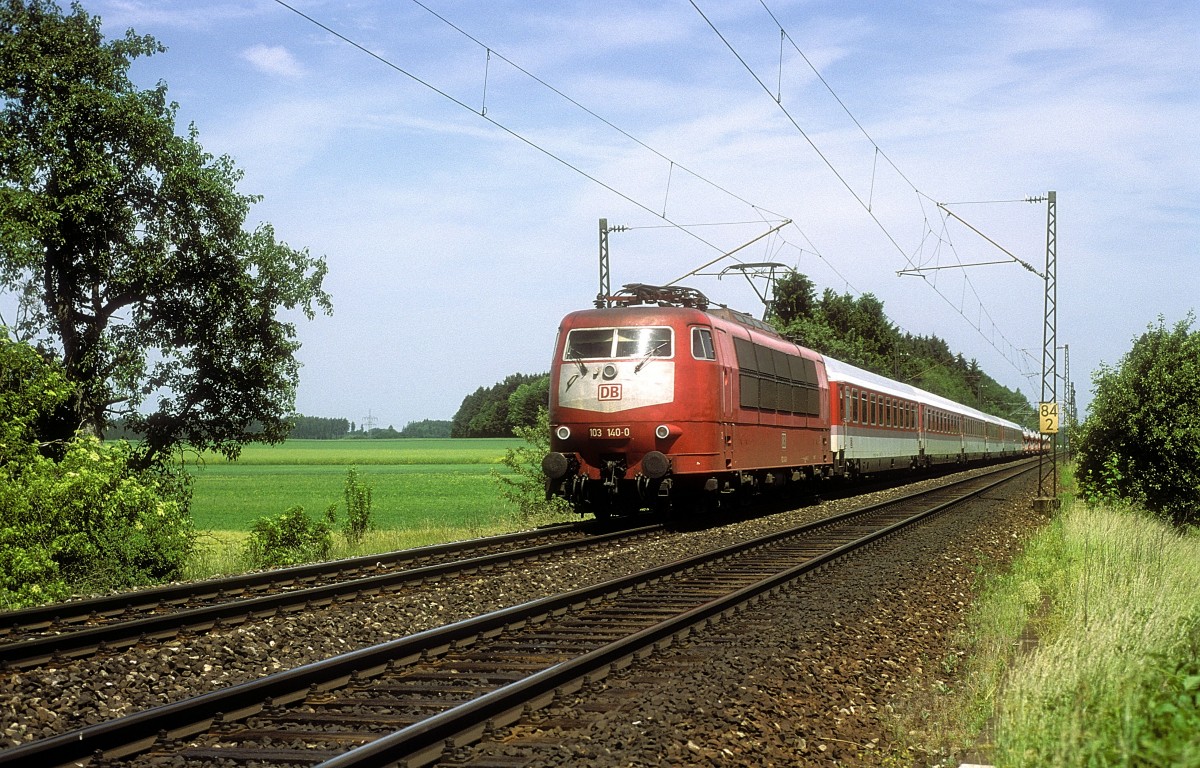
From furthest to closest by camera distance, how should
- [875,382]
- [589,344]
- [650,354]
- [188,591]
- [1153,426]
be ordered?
1. [875,382]
2. [1153,426]
3. [589,344]
4. [650,354]
5. [188,591]

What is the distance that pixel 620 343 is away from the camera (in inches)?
687

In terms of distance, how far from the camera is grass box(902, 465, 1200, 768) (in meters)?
4.45

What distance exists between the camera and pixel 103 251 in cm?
2281

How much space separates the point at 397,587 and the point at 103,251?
1475cm

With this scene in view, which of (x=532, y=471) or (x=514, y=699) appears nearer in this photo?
(x=514, y=699)

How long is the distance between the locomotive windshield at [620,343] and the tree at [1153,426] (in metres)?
9.35

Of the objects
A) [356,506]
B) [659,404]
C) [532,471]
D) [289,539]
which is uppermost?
[659,404]

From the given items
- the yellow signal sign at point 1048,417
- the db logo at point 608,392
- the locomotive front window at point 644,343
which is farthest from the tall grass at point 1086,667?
the yellow signal sign at point 1048,417

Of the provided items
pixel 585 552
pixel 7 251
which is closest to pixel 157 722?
pixel 585 552

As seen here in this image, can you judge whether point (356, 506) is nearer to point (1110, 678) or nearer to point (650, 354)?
point (650, 354)

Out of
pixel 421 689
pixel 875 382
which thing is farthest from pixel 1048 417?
pixel 421 689

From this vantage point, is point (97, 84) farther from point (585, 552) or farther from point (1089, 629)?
point (1089, 629)

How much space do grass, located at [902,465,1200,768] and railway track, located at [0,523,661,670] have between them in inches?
223

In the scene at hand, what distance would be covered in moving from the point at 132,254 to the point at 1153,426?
20.1 metres
